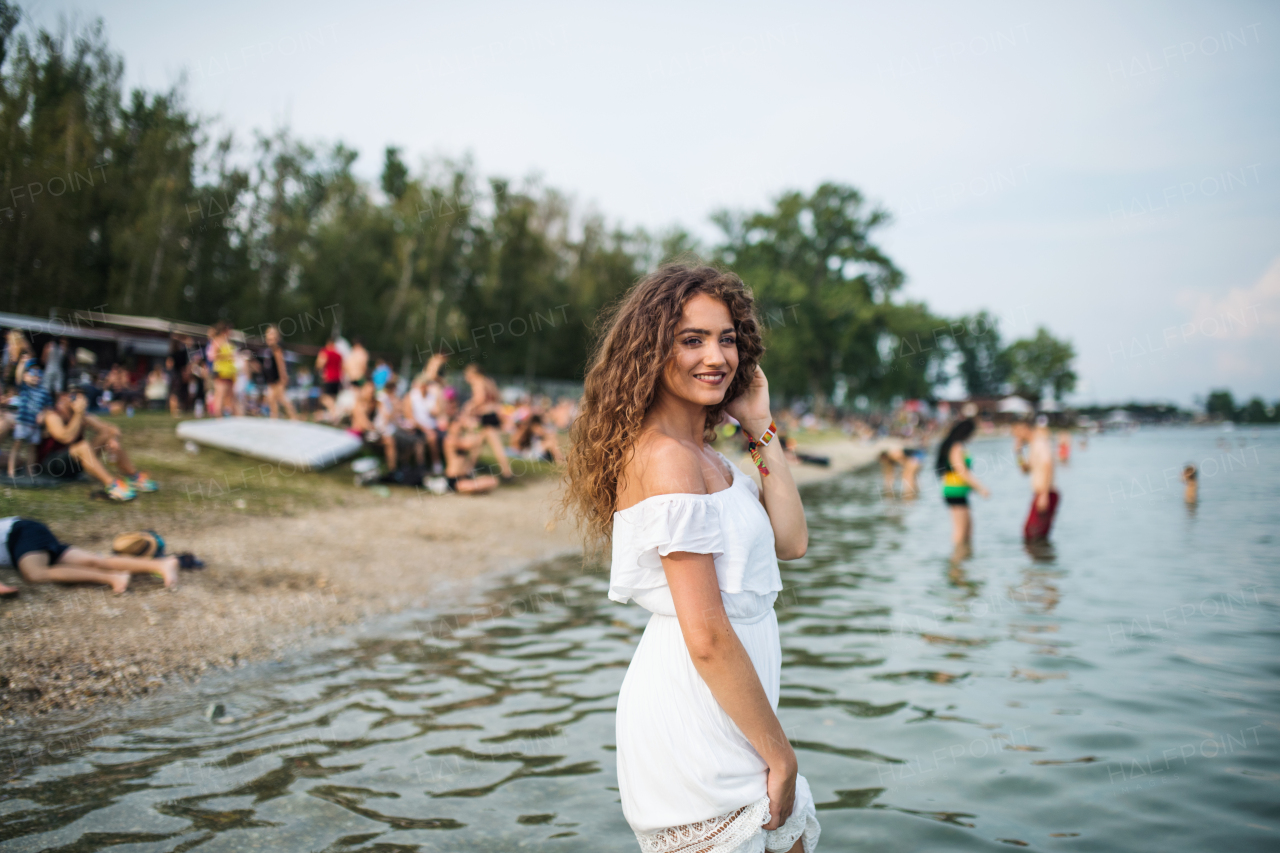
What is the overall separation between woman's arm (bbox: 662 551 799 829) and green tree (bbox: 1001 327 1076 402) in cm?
14552

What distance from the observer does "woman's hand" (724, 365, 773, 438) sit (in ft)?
7.54

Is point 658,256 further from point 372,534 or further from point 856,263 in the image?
point 372,534

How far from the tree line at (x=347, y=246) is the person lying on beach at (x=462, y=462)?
3364 millimetres

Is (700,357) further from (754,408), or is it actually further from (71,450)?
(71,450)

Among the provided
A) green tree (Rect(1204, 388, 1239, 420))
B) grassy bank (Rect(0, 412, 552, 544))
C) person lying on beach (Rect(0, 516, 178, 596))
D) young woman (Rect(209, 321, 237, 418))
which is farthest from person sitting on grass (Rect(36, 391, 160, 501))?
green tree (Rect(1204, 388, 1239, 420))

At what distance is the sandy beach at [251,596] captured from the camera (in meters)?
5.36

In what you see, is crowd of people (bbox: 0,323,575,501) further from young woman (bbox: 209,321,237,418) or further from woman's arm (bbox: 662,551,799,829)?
woman's arm (bbox: 662,551,799,829)

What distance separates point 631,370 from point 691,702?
882 millimetres

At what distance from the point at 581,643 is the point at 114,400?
18.2m

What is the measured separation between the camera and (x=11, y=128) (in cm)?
2111

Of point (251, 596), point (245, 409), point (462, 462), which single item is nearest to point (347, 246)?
point (245, 409)

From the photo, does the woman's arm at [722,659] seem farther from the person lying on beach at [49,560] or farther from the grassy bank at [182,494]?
the grassy bank at [182,494]

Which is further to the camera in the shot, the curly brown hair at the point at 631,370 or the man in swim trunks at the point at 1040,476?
the man in swim trunks at the point at 1040,476

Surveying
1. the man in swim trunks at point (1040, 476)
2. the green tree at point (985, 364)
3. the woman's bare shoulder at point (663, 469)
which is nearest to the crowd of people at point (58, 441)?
the woman's bare shoulder at point (663, 469)
